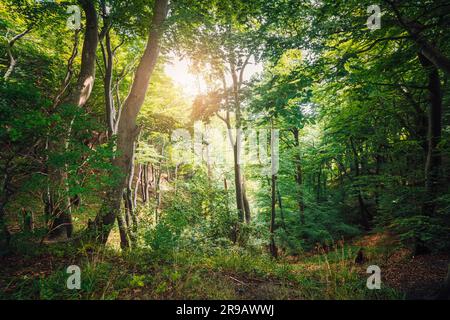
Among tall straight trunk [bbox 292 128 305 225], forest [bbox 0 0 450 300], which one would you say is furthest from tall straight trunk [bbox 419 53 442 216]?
tall straight trunk [bbox 292 128 305 225]

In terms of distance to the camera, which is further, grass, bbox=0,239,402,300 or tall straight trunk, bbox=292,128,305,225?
tall straight trunk, bbox=292,128,305,225

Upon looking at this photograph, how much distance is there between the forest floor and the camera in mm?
3695

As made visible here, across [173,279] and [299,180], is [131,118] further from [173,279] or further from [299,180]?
[299,180]

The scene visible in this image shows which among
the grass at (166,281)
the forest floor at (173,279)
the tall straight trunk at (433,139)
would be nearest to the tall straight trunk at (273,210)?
the forest floor at (173,279)

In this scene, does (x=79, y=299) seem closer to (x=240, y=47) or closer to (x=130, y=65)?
Answer: (x=240, y=47)

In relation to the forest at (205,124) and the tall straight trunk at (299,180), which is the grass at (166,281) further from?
the tall straight trunk at (299,180)

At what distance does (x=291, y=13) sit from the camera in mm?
4617

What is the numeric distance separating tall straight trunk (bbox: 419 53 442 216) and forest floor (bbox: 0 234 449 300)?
1.90 meters

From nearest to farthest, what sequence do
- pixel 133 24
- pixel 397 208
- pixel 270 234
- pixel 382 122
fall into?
pixel 397 208
pixel 133 24
pixel 382 122
pixel 270 234

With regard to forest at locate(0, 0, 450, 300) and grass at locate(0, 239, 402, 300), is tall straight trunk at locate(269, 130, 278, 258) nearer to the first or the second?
forest at locate(0, 0, 450, 300)

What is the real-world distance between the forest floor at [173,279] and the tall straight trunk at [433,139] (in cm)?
190

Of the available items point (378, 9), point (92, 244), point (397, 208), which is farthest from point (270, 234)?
point (378, 9)

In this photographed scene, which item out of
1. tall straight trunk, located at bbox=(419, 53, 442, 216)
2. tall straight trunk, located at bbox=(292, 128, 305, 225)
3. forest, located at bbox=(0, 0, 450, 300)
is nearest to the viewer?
forest, located at bbox=(0, 0, 450, 300)

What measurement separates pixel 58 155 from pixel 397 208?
969cm
